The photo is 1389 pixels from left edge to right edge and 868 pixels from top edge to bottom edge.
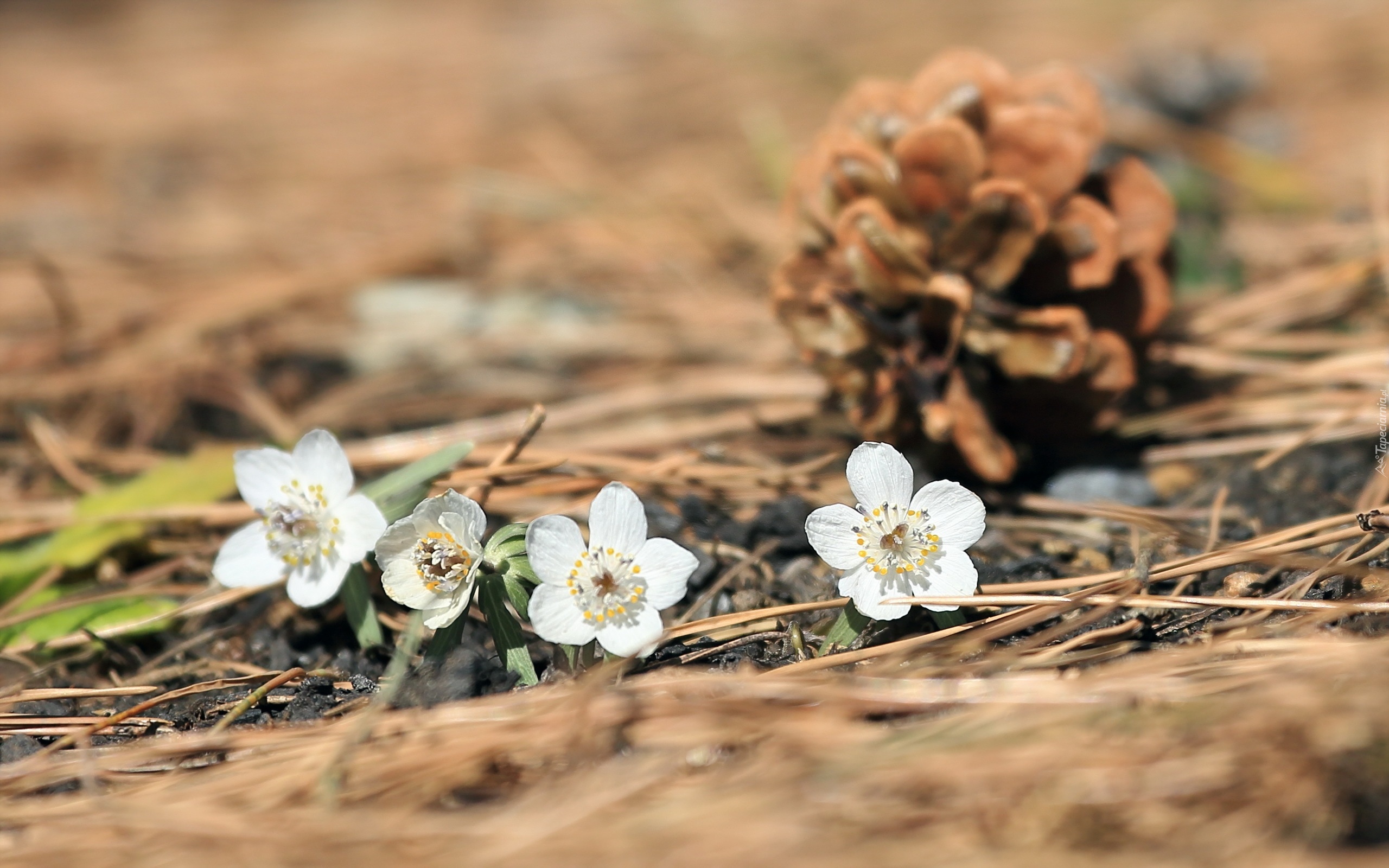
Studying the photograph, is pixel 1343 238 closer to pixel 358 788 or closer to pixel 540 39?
pixel 358 788

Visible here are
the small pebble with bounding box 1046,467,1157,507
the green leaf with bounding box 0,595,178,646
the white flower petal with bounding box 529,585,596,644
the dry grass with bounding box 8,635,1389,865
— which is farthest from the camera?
the small pebble with bounding box 1046,467,1157,507

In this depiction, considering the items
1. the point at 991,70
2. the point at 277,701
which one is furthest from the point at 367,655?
the point at 991,70

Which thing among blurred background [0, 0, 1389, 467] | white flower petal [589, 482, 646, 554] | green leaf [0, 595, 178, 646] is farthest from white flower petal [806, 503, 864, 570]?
green leaf [0, 595, 178, 646]

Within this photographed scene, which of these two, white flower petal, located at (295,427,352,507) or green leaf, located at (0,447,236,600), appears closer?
white flower petal, located at (295,427,352,507)

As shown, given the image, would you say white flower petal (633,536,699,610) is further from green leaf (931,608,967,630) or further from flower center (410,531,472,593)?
green leaf (931,608,967,630)

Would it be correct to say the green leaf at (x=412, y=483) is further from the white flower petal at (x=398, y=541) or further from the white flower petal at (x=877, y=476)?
the white flower petal at (x=877, y=476)

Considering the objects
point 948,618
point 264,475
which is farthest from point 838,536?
point 264,475
